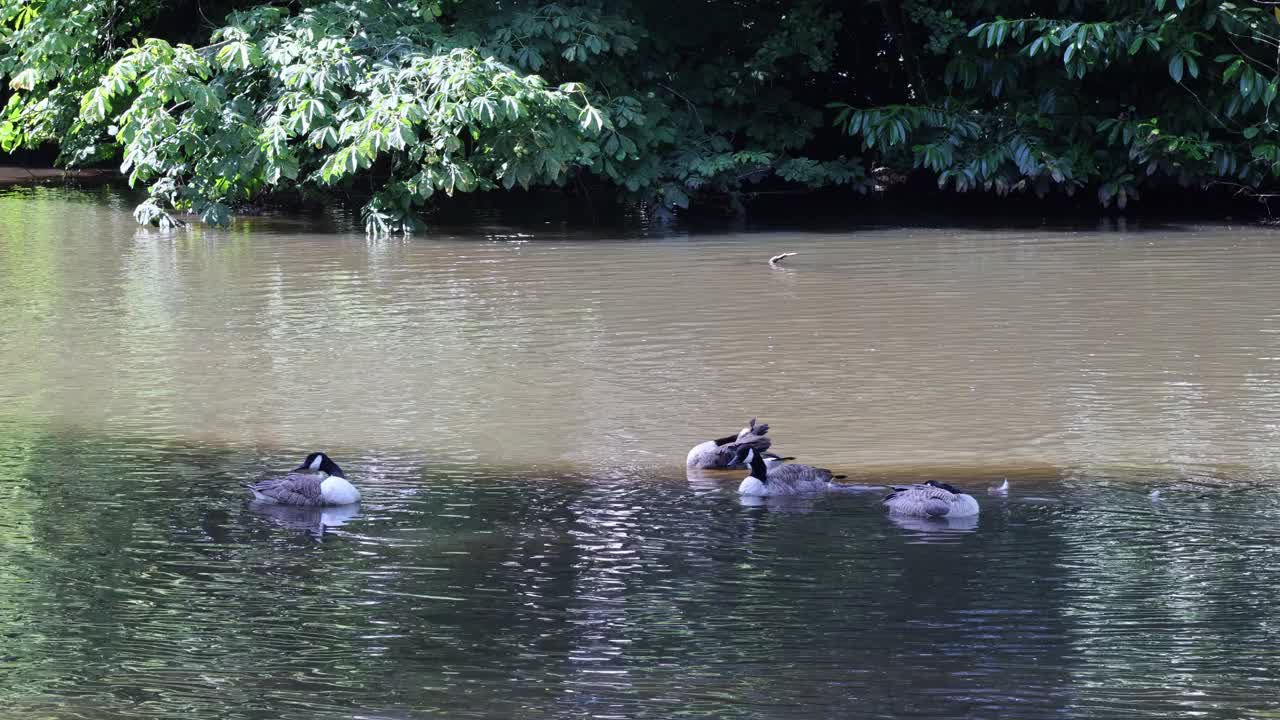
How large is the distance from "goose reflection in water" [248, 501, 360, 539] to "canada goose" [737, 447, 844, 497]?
1.83m

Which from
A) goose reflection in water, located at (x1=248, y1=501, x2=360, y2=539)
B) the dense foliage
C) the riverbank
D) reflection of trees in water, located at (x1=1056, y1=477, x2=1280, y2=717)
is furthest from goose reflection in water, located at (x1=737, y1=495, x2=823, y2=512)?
the riverbank

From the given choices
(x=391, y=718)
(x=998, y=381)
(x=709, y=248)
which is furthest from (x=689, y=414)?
(x=709, y=248)

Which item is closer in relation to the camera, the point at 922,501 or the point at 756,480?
the point at 922,501

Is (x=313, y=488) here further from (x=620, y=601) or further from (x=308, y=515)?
(x=620, y=601)

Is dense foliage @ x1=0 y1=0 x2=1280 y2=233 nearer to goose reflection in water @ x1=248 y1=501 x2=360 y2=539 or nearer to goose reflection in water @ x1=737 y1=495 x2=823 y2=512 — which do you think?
goose reflection in water @ x1=248 y1=501 x2=360 y2=539

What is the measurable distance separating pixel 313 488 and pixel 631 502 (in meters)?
1.45

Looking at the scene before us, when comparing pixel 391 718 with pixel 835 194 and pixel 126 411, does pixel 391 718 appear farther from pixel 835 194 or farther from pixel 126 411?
pixel 835 194

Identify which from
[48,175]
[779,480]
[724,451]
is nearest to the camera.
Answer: [779,480]

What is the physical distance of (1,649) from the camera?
540cm

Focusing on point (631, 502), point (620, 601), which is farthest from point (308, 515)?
point (620, 601)

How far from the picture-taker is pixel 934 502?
6.81 meters

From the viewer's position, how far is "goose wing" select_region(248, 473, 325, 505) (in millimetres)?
7141

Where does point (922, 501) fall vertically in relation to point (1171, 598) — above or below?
above

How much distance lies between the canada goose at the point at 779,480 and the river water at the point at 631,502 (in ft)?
0.35
